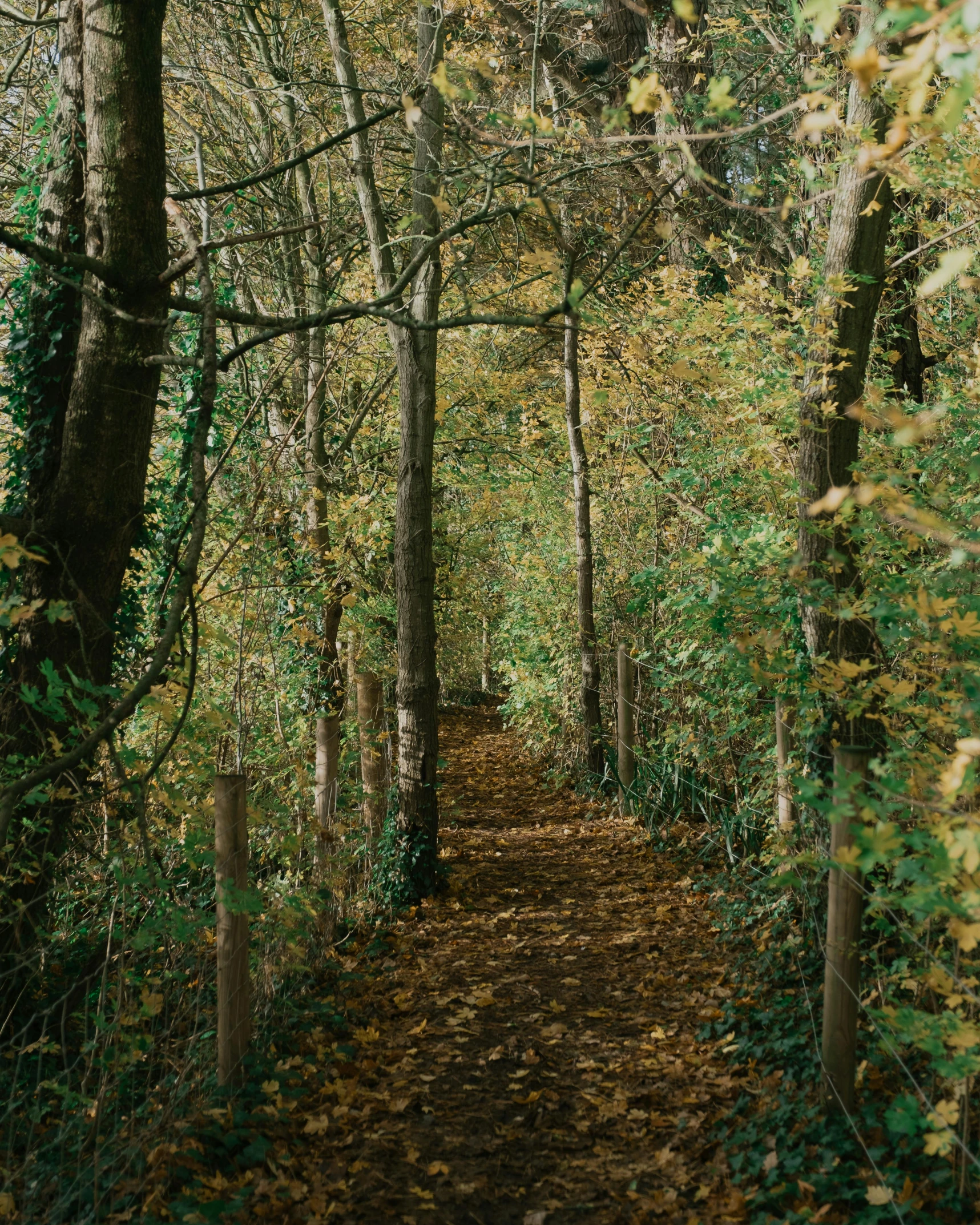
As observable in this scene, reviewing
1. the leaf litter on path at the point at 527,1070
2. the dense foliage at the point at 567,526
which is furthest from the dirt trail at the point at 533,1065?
the dense foliage at the point at 567,526

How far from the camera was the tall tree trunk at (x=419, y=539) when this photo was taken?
661 cm

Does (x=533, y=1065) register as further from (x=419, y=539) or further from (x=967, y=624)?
(x=419, y=539)

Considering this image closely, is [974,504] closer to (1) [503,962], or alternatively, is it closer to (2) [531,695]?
(1) [503,962]

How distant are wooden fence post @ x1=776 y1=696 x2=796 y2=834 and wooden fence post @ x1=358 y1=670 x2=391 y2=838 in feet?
9.20

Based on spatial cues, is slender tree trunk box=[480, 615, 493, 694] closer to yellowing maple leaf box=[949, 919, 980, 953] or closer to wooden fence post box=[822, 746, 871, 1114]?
wooden fence post box=[822, 746, 871, 1114]

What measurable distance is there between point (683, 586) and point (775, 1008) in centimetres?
316

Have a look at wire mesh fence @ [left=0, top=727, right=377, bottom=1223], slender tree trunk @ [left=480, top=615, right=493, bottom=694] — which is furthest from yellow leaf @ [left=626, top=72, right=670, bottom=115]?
slender tree trunk @ [left=480, top=615, right=493, bottom=694]

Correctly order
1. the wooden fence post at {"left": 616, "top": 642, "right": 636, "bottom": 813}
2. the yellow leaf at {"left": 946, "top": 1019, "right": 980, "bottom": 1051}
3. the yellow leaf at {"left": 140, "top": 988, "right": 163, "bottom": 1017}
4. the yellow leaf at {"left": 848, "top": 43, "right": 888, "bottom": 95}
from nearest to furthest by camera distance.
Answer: the yellow leaf at {"left": 848, "top": 43, "right": 888, "bottom": 95}, the yellow leaf at {"left": 946, "top": 1019, "right": 980, "bottom": 1051}, the yellow leaf at {"left": 140, "top": 988, "right": 163, "bottom": 1017}, the wooden fence post at {"left": 616, "top": 642, "right": 636, "bottom": 813}

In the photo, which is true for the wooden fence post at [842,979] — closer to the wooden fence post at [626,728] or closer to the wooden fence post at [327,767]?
the wooden fence post at [327,767]

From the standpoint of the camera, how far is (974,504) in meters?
5.05

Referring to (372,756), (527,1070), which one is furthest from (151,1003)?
(372,756)

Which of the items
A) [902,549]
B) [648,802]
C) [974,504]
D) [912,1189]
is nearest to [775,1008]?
[912,1189]

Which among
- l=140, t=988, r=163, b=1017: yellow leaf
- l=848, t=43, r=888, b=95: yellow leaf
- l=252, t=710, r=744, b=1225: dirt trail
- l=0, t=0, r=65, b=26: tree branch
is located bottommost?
l=252, t=710, r=744, b=1225: dirt trail

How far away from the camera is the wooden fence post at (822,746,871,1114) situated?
3.42m
